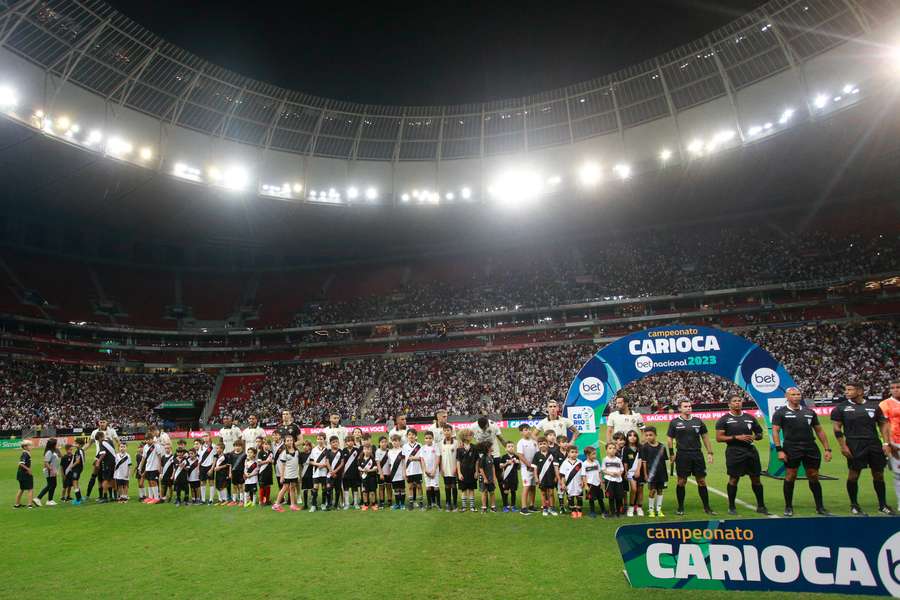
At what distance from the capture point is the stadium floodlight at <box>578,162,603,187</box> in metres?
37.7

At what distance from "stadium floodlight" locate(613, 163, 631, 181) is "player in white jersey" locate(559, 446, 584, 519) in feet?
103

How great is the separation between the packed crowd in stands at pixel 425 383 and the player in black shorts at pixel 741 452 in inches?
890

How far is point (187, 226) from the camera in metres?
45.1

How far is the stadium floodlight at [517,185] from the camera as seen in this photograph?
129ft

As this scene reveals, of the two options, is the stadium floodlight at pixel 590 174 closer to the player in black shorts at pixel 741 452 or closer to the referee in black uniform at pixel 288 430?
the referee in black uniform at pixel 288 430

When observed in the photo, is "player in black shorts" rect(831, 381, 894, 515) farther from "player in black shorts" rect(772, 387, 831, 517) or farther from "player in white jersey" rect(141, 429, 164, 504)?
"player in white jersey" rect(141, 429, 164, 504)

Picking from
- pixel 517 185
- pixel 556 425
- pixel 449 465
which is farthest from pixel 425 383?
pixel 449 465

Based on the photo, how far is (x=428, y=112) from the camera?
3831cm

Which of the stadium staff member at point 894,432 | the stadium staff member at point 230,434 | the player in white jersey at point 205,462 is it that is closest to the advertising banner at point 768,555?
the stadium staff member at point 894,432

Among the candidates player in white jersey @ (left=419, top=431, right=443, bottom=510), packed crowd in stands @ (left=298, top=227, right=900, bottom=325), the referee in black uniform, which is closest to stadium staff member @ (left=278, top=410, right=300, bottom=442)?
the referee in black uniform

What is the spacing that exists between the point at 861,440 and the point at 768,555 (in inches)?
204

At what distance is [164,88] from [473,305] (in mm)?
29835

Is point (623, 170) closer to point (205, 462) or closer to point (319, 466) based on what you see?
point (319, 466)

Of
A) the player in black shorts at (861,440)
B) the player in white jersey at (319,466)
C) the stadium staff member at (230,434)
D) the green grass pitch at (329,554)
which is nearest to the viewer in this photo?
the green grass pitch at (329,554)
